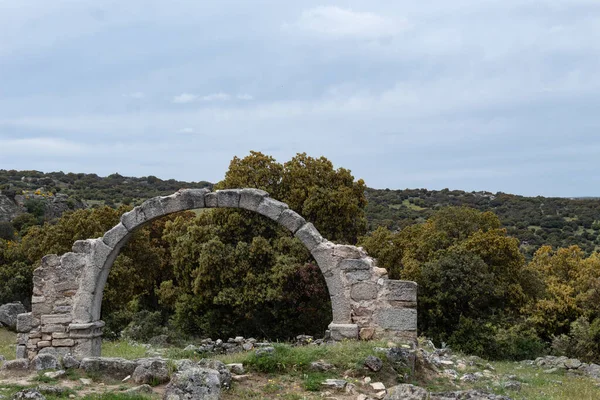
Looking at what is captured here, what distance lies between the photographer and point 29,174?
171 feet

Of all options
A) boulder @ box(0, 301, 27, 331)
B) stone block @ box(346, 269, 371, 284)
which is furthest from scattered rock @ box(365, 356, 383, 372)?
boulder @ box(0, 301, 27, 331)

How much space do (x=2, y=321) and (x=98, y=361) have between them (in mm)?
14688

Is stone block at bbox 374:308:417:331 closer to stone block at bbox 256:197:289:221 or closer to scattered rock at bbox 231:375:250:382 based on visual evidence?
stone block at bbox 256:197:289:221

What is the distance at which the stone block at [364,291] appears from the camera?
1030 cm

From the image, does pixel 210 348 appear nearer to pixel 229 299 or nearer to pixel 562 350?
pixel 229 299

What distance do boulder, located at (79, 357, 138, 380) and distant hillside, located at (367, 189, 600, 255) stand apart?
81.1 ft

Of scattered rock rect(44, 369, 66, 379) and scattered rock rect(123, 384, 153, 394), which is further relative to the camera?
scattered rock rect(44, 369, 66, 379)

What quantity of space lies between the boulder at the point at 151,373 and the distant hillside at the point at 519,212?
24.9m

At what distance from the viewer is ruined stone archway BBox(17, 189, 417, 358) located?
10.4 metres

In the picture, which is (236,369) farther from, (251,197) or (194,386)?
(251,197)

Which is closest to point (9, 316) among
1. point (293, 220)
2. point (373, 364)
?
point (293, 220)

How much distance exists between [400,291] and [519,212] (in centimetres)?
3700

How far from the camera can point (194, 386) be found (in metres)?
6.66

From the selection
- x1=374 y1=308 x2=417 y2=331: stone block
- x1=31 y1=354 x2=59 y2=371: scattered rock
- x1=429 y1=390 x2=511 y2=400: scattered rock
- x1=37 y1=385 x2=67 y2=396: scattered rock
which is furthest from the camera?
x1=374 y1=308 x2=417 y2=331: stone block
